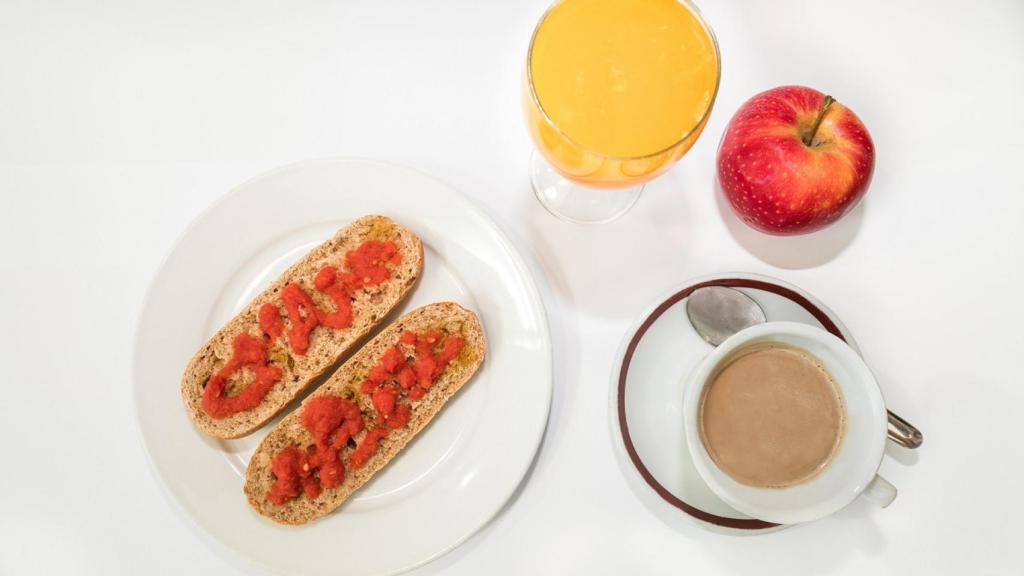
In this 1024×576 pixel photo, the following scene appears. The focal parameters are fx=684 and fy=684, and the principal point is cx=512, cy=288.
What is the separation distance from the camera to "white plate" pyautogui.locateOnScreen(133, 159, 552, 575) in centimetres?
108

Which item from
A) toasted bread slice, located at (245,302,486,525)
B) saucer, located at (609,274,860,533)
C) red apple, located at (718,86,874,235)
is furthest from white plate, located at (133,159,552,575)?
red apple, located at (718,86,874,235)

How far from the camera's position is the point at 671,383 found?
1.12 meters

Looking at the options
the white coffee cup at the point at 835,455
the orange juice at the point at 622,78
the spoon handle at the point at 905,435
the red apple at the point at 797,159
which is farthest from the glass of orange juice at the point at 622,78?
the spoon handle at the point at 905,435

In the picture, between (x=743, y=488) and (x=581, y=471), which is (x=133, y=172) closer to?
(x=581, y=471)

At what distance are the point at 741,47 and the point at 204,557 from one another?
1297 mm

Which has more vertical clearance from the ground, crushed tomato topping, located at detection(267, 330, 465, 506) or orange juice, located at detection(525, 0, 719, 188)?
orange juice, located at detection(525, 0, 719, 188)

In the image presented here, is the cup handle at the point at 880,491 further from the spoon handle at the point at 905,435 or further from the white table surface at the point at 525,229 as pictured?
the white table surface at the point at 525,229

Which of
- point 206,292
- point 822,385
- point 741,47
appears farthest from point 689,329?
point 206,292

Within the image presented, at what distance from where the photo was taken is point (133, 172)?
49.1 inches

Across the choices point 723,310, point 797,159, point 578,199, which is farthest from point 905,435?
point 578,199

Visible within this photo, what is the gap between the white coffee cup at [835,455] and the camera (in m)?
0.92

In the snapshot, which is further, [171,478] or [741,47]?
[741,47]

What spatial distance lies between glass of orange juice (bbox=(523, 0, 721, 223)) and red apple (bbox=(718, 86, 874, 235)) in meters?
0.18

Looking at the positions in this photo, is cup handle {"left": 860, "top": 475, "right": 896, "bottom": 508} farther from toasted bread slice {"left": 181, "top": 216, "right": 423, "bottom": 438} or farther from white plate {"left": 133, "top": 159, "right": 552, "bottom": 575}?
toasted bread slice {"left": 181, "top": 216, "right": 423, "bottom": 438}
